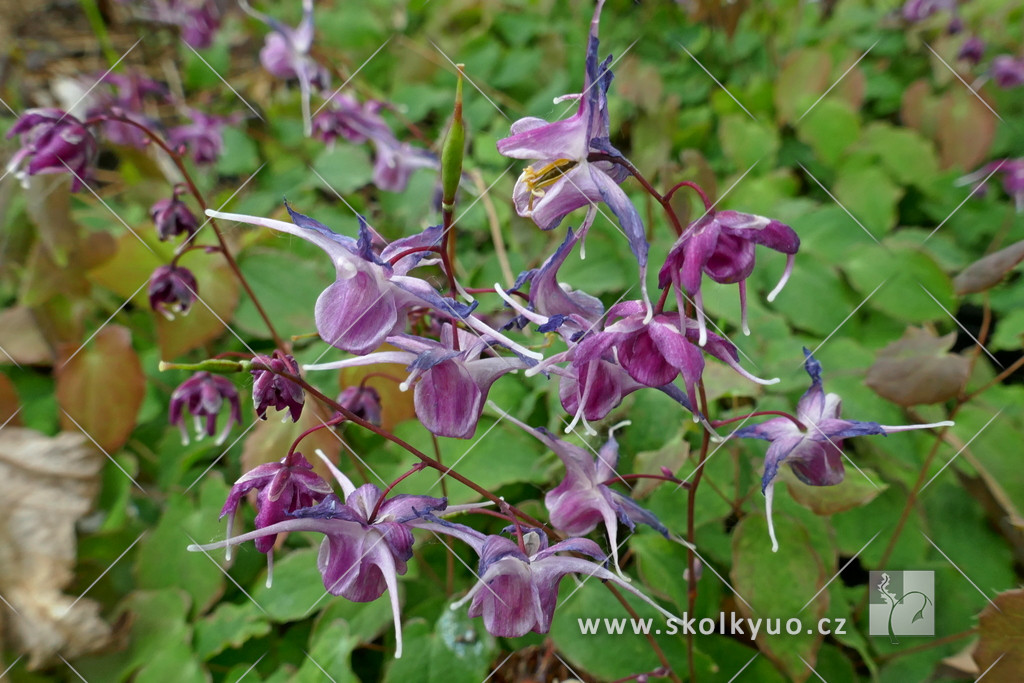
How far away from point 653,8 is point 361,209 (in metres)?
1.03

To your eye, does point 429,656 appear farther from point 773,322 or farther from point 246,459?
point 773,322

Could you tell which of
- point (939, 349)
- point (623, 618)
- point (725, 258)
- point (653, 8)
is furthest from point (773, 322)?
point (653, 8)

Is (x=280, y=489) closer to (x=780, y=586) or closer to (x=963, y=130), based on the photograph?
(x=780, y=586)

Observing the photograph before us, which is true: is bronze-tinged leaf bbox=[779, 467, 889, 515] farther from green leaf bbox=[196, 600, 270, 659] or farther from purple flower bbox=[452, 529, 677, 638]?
green leaf bbox=[196, 600, 270, 659]

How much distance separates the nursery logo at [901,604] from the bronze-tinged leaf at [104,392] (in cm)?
99

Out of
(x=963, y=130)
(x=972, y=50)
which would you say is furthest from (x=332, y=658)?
(x=972, y=50)

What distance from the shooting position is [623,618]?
0.69 metres

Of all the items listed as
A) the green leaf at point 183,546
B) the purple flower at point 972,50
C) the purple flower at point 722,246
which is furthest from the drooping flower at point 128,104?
the purple flower at point 972,50

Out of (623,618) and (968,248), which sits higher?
(968,248)

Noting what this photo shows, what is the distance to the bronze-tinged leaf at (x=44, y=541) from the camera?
0.86 m

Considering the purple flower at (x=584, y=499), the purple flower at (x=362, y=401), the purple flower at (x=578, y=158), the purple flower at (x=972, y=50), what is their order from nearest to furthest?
the purple flower at (x=578, y=158) < the purple flower at (x=584, y=499) < the purple flower at (x=362, y=401) < the purple flower at (x=972, y=50)

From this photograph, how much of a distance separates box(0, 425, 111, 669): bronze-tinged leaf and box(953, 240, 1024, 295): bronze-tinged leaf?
42.4 inches

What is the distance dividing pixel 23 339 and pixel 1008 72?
197 cm

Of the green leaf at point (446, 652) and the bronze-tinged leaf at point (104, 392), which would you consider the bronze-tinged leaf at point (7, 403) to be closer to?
the bronze-tinged leaf at point (104, 392)
